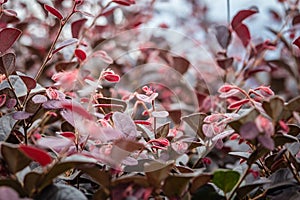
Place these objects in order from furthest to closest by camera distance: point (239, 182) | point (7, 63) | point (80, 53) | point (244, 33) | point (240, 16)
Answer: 1. point (244, 33)
2. point (240, 16)
3. point (80, 53)
4. point (7, 63)
5. point (239, 182)

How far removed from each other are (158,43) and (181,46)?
0.92 ft

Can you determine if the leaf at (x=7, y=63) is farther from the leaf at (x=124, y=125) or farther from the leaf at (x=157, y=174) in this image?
the leaf at (x=157, y=174)

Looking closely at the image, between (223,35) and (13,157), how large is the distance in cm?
83

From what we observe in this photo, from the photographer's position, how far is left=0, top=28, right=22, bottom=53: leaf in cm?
73

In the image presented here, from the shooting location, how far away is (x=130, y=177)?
0.55m

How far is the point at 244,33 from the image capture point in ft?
4.00

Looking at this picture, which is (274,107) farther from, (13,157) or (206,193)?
(13,157)

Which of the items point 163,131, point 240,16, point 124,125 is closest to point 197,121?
point 163,131

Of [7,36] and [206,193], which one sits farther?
[7,36]

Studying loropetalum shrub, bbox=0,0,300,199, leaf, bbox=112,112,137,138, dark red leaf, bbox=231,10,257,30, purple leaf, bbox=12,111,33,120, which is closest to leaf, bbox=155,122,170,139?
loropetalum shrub, bbox=0,0,300,199

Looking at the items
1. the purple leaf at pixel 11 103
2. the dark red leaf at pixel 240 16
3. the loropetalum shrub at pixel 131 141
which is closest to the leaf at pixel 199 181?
the loropetalum shrub at pixel 131 141

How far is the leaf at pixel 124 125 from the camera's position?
2.21 ft

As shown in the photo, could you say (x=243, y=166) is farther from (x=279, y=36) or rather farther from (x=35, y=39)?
(x=35, y=39)

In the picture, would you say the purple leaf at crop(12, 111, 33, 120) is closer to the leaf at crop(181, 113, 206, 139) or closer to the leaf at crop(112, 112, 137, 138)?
the leaf at crop(112, 112, 137, 138)
